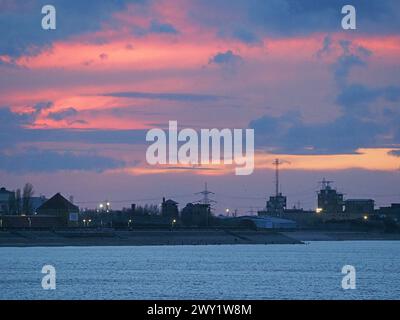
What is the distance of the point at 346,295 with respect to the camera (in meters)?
71.5

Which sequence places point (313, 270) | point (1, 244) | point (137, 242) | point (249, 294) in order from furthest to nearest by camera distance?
point (137, 242) < point (1, 244) < point (313, 270) < point (249, 294)

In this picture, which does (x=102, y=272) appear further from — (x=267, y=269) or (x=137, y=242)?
(x=137, y=242)

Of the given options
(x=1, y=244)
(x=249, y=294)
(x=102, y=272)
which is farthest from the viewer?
(x=1, y=244)

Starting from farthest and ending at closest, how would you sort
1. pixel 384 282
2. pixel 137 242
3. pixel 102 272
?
pixel 137 242, pixel 102 272, pixel 384 282

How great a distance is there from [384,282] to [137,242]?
104 metres

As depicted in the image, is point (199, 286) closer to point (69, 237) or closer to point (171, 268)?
point (171, 268)

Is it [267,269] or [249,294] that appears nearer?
[249,294]

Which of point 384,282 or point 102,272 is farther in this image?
point 102,272
